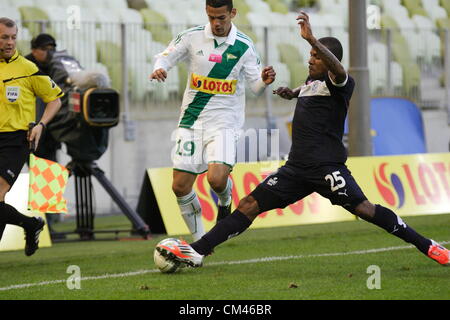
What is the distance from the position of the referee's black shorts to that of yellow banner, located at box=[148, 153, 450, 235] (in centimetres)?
367

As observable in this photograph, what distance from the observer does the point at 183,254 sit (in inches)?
319

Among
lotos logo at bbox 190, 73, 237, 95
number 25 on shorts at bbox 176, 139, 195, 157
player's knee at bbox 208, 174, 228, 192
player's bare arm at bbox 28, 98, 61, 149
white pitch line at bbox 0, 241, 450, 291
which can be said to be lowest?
white pitch line at bbox 0, 241, 450, 291

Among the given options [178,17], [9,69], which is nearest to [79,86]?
[9,69]

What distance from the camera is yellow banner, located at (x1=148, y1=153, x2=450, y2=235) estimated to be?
1257cm

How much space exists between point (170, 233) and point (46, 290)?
467 centimetres

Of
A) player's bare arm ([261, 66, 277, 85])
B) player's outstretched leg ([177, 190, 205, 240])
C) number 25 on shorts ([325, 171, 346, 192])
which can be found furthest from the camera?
player's outstretched leg ([177, 190, 205, 240])

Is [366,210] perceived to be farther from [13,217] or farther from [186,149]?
[13,217]

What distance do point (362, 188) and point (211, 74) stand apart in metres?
4.73

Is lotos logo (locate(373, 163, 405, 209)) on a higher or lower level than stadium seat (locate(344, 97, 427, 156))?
lower

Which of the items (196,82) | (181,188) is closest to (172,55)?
(196,82)

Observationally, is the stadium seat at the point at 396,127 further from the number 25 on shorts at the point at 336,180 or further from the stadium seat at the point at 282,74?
the number 25 on shorts at the point at 336,180

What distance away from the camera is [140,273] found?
339 inches

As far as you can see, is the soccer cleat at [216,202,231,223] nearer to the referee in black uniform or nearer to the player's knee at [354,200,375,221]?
the referee in black uniform

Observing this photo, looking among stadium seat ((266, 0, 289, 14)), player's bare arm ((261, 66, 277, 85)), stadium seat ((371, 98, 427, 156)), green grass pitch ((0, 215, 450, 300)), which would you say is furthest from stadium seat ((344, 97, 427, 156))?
player's bare arm ((261, 66, 277, 85))
